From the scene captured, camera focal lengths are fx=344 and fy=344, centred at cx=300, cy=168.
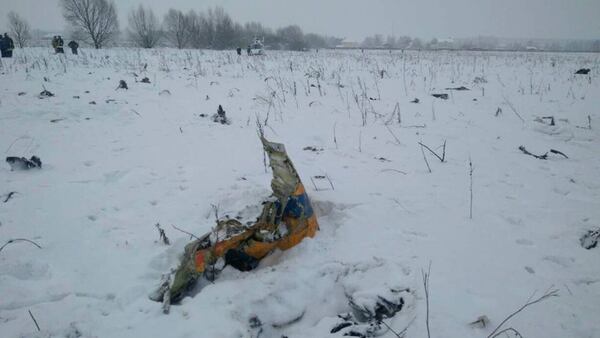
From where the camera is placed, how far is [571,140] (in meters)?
4.43

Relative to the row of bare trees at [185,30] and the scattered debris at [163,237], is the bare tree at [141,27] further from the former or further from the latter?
the scattered debris at [163,237]

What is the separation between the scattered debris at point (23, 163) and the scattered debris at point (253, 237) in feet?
8.45

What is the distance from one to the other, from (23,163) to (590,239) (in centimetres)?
507

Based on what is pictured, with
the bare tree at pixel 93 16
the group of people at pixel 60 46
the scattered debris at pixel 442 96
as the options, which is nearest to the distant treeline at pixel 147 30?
the bare tree at pixel 93 16

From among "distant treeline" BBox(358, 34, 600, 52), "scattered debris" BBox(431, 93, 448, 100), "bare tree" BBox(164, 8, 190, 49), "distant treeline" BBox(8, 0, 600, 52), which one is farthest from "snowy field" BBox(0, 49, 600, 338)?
"distant treeline" BBox(358, 34, 600, 52)

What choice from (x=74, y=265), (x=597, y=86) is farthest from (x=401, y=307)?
(x=597, y=86)

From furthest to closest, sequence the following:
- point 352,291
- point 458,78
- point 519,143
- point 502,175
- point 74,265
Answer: point 458,78, point 519,143, point 502,175, point 74,265, point 352,291

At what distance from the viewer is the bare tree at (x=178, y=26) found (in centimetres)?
4144

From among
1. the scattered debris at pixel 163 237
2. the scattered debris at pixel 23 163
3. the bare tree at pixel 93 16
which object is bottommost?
the scattered debris at pixel 163 237

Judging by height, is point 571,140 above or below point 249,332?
above

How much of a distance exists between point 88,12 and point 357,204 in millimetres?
38662

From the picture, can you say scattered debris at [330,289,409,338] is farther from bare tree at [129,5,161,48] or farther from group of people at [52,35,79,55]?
bare tree at [129,5,161,48]

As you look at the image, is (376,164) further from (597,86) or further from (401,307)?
(597,86)

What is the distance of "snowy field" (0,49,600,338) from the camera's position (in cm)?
186
